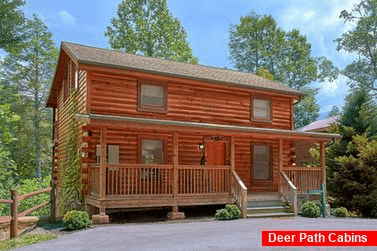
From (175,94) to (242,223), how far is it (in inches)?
289

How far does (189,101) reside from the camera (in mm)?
19766

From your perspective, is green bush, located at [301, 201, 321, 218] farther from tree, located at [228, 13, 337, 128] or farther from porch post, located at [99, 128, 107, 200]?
tree, located at [228, 13, 337, 128]

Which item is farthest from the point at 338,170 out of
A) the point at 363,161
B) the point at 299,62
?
the point at 299,62

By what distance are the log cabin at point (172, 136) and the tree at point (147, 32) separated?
15.4m

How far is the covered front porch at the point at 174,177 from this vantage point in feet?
48.7

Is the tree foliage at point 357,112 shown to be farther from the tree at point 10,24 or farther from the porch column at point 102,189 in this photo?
the tree at point 10,24

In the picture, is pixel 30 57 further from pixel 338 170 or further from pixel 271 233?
pixel 271 233

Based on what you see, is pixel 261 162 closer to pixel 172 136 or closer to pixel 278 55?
pixel 172 136

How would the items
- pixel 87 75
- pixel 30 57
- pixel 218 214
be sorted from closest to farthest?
pixel 218 214 < pixel 87 75 < pixel 30 57

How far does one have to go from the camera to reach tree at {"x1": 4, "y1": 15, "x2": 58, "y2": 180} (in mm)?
38237

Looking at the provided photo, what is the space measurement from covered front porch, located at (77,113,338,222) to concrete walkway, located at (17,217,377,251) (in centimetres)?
134

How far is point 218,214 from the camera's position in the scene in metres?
15.6

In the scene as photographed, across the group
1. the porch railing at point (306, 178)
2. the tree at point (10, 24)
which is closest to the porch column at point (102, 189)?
the porch railing at point (306, 178)

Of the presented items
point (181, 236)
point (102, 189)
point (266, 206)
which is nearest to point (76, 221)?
point (102, 189)
